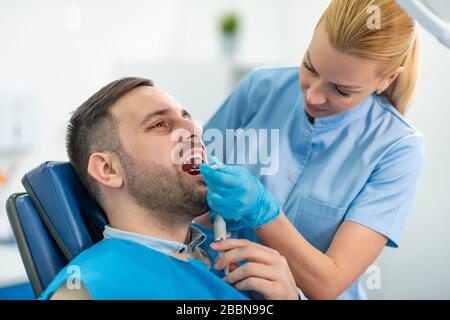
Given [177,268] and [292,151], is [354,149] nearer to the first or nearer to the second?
[292,151]

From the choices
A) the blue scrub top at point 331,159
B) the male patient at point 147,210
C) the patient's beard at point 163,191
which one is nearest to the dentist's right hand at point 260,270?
the male patient at point 147,210

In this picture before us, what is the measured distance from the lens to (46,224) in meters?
1.17

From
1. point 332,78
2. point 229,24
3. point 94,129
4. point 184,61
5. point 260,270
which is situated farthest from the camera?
point 229,24

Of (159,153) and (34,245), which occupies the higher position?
(159,153)

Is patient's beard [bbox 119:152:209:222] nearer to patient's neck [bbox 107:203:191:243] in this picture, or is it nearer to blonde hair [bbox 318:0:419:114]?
patient's neck [bbox 107:203:191:243]

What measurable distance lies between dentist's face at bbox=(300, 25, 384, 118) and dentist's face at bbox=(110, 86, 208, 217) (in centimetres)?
28

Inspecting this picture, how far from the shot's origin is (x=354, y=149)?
1.30 metres

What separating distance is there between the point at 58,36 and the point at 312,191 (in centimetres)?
132

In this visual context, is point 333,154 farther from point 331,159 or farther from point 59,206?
point 59,206

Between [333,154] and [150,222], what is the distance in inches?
18.5

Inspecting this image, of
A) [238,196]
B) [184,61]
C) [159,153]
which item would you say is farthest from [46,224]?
[184,61]

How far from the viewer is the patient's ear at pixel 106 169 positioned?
1.21 m

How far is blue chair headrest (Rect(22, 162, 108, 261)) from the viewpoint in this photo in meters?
1.17

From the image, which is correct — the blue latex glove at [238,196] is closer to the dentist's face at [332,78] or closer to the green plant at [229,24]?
the dentist's face at [332,78]
